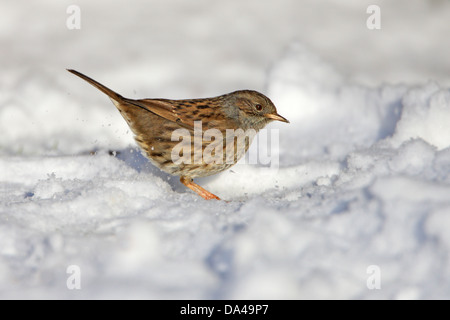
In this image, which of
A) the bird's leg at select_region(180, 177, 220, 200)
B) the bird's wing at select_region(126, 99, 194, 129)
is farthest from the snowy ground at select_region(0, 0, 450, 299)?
the bird's wing at select_region(126, 99, 194, 129)

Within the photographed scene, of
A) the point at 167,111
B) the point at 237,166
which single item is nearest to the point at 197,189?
the point at 237,166

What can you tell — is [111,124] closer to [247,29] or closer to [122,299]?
[247,29]

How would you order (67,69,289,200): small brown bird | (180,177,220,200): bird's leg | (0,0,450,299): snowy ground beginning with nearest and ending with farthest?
(0,0,450,299): snowy ground → (67,69,289,200): small brown bird → (180,177,220,200): bird's leg

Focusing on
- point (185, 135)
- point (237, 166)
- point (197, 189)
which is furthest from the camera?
point (237, 166)

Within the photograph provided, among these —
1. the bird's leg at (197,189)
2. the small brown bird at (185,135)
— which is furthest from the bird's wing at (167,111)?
the bird's leg at (197,189)

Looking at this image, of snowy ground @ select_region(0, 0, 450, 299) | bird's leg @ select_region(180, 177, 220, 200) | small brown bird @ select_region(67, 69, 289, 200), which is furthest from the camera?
bird's leg @ select_region(180, 177, 220, 200)

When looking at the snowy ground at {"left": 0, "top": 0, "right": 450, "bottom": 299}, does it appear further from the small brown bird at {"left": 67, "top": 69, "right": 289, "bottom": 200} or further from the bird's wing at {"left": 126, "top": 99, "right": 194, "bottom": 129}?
the bird's wing at {"left": 126, "top": 99, "right": 194, "bottom": 129}

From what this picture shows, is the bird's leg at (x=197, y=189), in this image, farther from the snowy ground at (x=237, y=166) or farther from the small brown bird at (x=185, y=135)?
the snowy ground at (x=237, y=166)

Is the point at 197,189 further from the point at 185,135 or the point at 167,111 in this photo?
the point at 167,111
